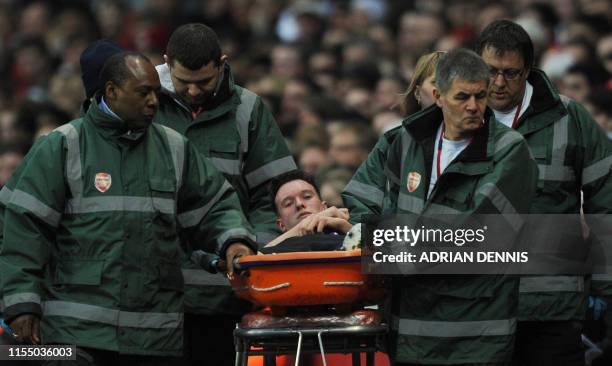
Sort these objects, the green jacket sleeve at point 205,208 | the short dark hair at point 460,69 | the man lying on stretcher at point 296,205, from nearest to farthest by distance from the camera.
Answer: the short dark hair at point 460,69, the green jacket sleeve at point 205,208, the man lying on stretcher at point 296,205

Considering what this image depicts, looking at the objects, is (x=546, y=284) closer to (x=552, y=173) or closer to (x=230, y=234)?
(x=552, y=173)

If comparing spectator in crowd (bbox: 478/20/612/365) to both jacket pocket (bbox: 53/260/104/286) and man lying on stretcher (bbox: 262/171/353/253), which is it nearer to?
man lying on stretcher (bbox: 262/171/353/253)

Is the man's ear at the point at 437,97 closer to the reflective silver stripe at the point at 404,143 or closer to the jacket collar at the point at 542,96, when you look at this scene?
the reflective silver stripe at the point at 404,143

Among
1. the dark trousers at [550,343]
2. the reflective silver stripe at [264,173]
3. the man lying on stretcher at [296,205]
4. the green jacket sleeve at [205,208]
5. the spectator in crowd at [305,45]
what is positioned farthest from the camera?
the spectator in crowd at [305,45]

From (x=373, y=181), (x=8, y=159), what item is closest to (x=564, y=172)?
(x=373, y=181)

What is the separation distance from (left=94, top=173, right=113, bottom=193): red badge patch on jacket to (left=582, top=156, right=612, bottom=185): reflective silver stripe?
2508 millimetres

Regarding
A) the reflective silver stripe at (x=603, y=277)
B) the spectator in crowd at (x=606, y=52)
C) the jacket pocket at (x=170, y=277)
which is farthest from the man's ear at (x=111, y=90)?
the spectator in crowd at (x=606, y=52)

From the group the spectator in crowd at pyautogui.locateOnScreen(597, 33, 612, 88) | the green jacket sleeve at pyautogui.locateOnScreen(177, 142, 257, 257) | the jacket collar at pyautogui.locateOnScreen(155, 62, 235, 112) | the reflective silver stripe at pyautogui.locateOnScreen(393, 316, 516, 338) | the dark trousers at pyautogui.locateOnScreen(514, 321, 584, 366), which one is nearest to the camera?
the reflective silver stripe at pyautogui.locateOnScreen(393, 316, 516, 338)

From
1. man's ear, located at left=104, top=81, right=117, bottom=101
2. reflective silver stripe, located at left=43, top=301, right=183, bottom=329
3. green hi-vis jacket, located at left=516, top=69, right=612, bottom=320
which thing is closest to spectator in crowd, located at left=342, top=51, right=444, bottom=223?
green hi-vis jacket, located at left=516, top=69, right=612, bottom=320

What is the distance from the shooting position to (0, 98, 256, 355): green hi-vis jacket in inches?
313

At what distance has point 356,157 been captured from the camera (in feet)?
44.1

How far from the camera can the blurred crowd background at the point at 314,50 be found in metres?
13.9

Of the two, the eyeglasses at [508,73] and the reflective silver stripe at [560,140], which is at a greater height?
the eyeglasses at [508,73]

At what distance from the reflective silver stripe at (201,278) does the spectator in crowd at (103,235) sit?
2.67 ft
